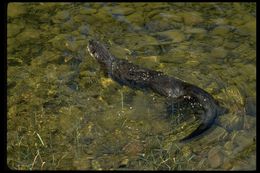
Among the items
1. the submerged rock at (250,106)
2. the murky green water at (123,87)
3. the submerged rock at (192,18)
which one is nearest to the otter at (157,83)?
the murky green water at (123,87)

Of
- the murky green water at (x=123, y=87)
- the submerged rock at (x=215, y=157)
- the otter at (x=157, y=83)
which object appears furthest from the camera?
the otter at (x=157, y=83)

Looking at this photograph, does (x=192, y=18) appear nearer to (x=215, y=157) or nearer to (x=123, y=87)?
(x=123, y=87)

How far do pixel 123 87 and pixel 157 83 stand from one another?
47 centimetres

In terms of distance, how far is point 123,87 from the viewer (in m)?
6.49

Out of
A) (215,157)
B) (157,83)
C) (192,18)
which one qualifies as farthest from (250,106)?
(192,18)

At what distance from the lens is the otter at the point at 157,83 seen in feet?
18.9

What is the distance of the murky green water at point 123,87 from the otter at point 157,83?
0.11 metres

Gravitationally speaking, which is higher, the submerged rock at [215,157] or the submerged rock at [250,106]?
the submerged rock at [250,106]

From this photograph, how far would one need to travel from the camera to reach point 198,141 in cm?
544

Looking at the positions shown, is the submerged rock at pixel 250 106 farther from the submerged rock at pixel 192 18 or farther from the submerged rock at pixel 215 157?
the submerged rock at pixel 192 18

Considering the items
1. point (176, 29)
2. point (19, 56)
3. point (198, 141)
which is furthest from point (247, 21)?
point (19, 56)

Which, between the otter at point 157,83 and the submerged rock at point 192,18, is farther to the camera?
the submerged rock at point 192,18

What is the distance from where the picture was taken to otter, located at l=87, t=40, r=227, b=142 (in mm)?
5750

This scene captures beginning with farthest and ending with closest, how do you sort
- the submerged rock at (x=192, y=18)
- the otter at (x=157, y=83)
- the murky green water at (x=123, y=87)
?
the submerged rock at (x=192, y=18) < the otter at (x=157, y=83) < the murky green water at (x=123, y=87)
